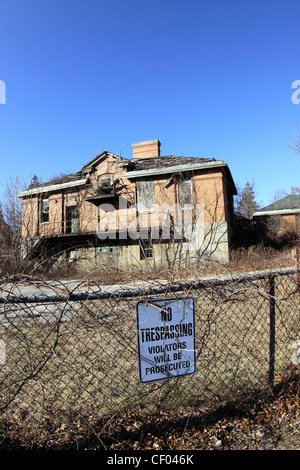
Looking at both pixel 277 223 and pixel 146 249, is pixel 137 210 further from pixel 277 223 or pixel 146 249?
pixel 277 223

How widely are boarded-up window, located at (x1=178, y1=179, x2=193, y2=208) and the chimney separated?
188 inches

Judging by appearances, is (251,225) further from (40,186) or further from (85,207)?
(40,186)

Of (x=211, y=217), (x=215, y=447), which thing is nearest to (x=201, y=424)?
(x=215, y=447)

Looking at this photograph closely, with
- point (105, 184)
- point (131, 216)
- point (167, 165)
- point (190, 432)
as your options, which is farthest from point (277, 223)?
point (190, 432)

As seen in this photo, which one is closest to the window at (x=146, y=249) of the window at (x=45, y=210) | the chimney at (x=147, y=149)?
the chimney at (x=147, y=149)

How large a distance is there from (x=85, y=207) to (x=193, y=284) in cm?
1964

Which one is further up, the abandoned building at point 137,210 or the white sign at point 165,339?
the abandoned building at point 137,210

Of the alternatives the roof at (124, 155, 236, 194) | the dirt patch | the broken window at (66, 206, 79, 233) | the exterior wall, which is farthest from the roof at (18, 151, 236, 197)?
the dirt patch

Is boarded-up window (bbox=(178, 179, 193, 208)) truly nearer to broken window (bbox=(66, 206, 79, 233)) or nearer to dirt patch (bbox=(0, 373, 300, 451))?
broken window (bbox=(66, 206, 79, 233))

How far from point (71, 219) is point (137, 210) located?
546 cm

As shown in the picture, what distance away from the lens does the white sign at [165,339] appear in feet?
7.51

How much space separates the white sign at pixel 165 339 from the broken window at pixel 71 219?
19.8 meters

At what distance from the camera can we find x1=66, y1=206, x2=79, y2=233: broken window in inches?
849

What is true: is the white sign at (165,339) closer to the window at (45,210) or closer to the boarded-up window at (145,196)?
the boarded-up window at (145,196)
